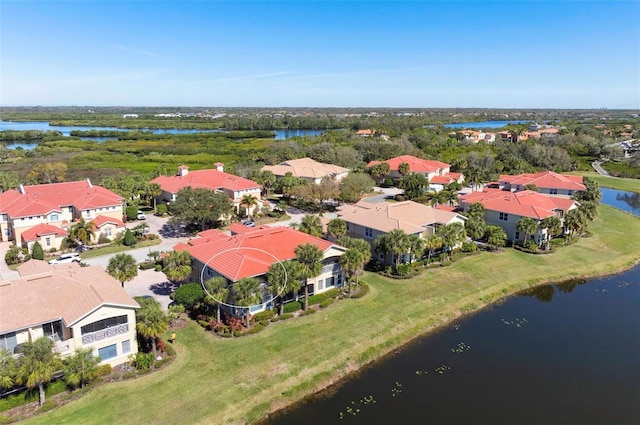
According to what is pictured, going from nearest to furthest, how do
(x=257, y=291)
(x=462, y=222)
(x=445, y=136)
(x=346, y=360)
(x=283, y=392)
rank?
(x=283, y=392), (x=346, y=360), (x=257, y=291), (x=462, y=222), (x=445, y=136)

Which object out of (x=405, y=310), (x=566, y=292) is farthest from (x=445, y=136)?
(x=405, y=310)

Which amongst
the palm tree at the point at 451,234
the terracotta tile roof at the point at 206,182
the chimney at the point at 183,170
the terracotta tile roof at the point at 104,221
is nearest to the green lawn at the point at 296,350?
the palm tree at the point at 451,234

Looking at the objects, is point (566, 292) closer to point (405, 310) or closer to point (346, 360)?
point (405, 310)

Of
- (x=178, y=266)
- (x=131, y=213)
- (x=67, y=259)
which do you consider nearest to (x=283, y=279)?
(x=178, y=266)

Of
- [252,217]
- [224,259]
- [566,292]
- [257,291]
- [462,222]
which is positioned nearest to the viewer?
[257,291]

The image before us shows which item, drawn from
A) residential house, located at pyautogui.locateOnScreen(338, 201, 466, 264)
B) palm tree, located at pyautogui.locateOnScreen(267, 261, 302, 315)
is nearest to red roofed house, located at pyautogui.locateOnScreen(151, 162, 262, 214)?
residential house, located at pyautogui.locateOnScreen(338, 201, 466, 264)

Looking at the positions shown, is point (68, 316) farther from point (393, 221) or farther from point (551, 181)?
point (551, 181)

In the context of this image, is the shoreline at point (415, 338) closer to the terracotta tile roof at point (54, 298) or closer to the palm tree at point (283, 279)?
the palm tree at point (283, 279)
